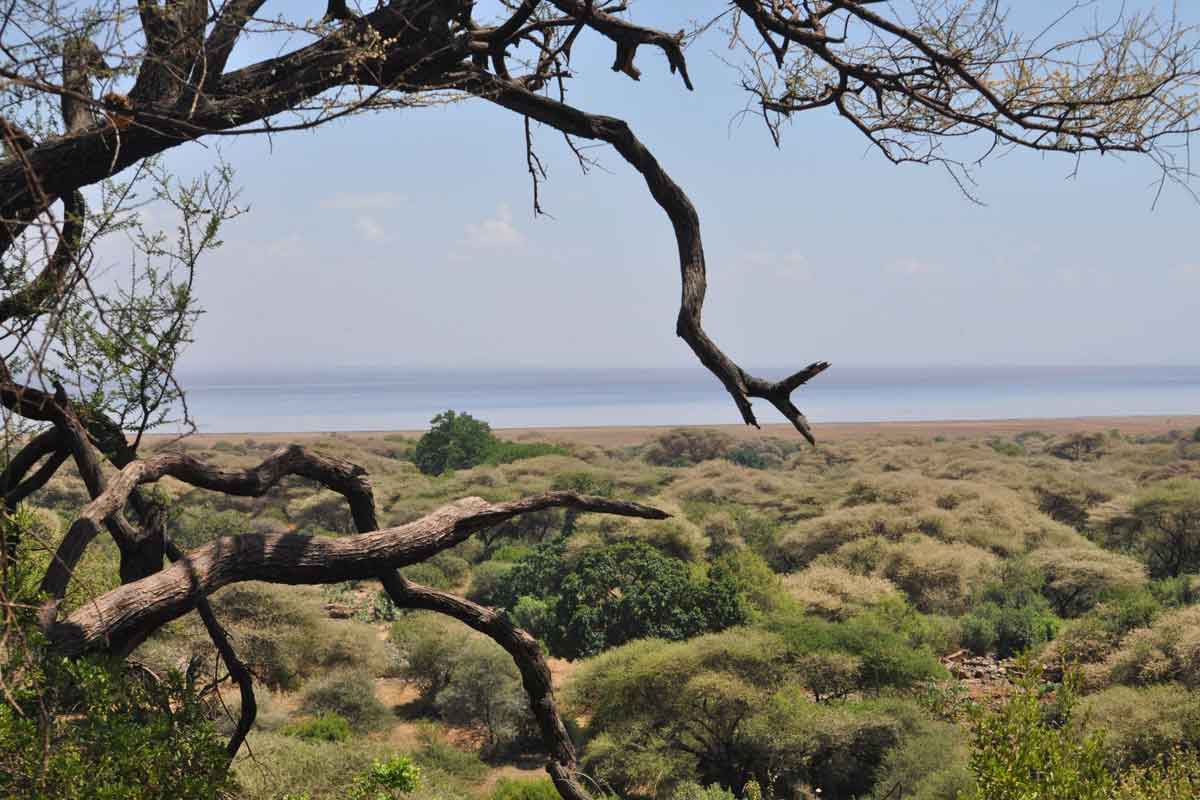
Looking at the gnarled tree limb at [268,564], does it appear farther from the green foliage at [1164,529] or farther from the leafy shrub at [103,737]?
the green foliage at [1164,529]

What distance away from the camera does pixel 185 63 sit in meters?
2.85

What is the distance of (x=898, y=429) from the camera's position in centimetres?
8525

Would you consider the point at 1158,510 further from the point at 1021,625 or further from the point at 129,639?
the point at 129,639

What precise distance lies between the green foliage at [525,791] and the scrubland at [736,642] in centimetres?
9

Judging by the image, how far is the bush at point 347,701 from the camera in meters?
15.5

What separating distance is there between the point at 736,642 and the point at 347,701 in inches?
231

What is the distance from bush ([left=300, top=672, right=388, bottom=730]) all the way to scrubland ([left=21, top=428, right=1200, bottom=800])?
0.11ft

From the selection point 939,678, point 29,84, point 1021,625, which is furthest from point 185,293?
point 1021,625

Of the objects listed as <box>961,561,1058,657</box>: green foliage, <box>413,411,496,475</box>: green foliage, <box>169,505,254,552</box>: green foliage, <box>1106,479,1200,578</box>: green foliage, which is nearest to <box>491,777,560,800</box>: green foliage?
<box>961,561,1058,657</box>: green foliage

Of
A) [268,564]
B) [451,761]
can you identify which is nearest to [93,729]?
[268,564]

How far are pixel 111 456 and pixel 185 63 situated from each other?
60.7 inches

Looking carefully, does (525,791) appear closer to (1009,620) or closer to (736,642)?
(736,642)

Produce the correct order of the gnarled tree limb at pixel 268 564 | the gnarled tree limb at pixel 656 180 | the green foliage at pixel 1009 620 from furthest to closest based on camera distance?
the green foliage at pixel 1009 620
the gnarled tree limb at pixel 656 180
the gnarled tree limb at pixel 268 564

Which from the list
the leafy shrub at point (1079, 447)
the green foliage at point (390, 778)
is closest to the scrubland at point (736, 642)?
the green foliage at point (390, 778)
